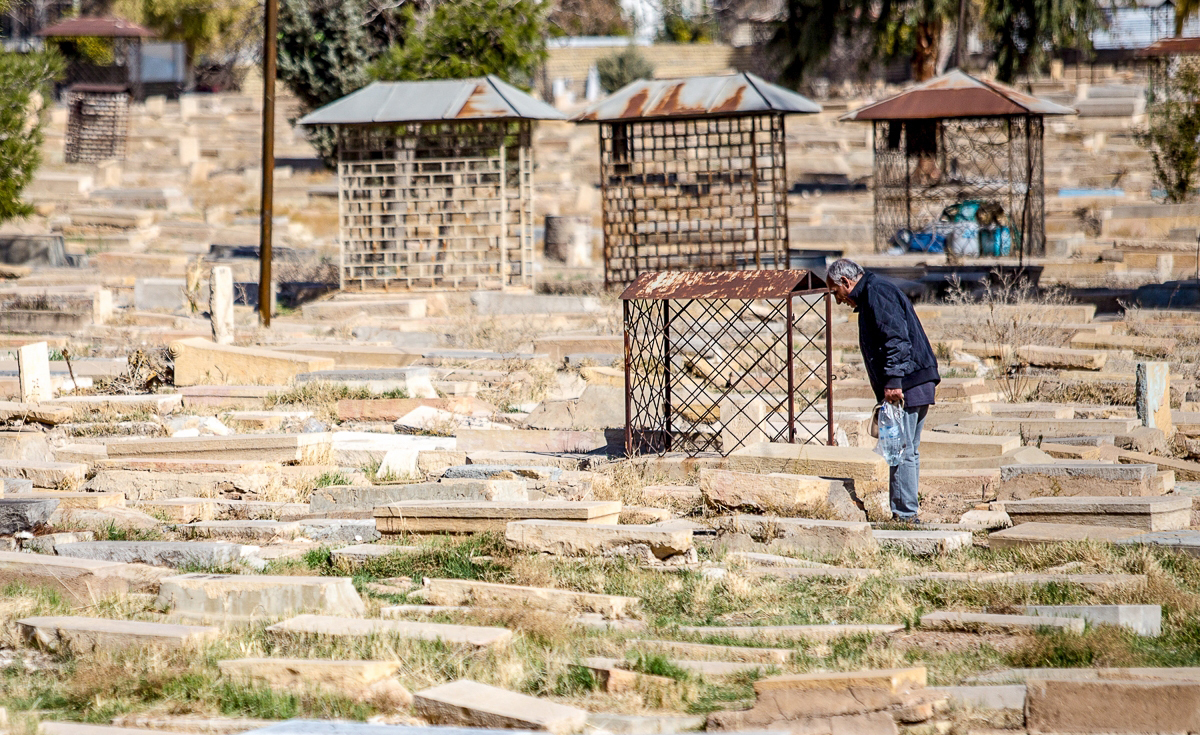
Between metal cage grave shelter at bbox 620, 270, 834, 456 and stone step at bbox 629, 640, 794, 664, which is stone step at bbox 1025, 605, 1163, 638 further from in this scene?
metal cage grave shelter at bbox 620, 270, 834, 456

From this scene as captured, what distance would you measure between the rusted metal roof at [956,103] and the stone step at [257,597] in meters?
15.0

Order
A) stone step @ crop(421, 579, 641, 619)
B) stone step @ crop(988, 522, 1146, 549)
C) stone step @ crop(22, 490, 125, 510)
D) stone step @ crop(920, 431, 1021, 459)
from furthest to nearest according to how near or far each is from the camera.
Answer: stone step @ crop(920, 431, 1021, 459) < stone step @ crop(22, 490, 125, 510) < stone step @ crop(988, 522, 1146, 549) < stone step @ crop(421, 579, 641, 619)

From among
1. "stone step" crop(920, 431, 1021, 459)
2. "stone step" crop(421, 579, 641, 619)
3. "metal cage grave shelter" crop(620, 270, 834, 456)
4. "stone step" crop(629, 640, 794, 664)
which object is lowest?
"stone step" crop(629, 640, 794, 664)

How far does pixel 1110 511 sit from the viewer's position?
21.7 ft

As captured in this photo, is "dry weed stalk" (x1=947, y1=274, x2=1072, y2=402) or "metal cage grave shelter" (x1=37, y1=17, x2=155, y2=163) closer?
"dry weed stalk" (x1=947, y1=274, x2=1072, y2=402)

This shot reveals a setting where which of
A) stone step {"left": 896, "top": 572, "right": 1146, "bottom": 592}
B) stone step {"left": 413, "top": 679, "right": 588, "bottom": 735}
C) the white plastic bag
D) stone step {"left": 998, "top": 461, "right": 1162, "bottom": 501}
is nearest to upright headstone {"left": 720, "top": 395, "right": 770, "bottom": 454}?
the white plastic bag

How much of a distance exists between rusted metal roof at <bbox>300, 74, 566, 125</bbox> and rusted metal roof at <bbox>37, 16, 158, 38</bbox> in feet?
81.8

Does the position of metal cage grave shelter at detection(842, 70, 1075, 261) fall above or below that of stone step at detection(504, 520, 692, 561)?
above

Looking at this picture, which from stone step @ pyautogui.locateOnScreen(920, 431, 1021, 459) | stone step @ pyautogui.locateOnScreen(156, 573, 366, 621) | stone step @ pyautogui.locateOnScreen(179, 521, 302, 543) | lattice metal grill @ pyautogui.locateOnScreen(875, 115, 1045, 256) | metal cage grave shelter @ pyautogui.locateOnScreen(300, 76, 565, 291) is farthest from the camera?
lattice metal grill @ pyautogui.locateOnScreen(875, 115, 1045, 256)

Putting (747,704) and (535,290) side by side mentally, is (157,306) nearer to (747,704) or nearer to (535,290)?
(535,290)

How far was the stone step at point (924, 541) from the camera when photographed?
248 inches

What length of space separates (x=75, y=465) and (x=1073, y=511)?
219 inches

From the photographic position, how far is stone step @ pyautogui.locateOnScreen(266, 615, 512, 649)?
4.74m

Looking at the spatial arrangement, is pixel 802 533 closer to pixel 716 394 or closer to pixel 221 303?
pixel 716 394
